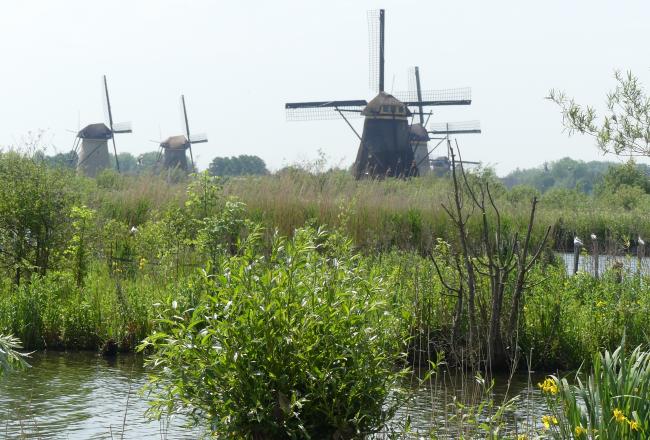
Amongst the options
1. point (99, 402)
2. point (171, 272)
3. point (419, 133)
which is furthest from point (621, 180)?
point (99, 402)

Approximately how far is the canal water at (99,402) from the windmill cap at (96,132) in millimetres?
50017

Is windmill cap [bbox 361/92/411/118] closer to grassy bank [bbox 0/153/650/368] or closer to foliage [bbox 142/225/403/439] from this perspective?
grassy bank [bbox 0/153/650/368]

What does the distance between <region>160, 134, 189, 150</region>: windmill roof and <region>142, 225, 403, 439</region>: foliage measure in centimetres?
6178

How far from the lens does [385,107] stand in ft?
147

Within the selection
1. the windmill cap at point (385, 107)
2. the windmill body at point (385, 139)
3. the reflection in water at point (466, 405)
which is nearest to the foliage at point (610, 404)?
the reflection in water at point (466, 405)

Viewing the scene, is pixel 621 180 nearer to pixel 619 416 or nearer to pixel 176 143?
pixel 176 143

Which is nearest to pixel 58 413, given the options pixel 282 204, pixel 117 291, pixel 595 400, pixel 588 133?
pixel 117 291

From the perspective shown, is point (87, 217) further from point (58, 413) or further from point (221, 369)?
point (221, 369)

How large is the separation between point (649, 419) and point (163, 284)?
9.48 metres

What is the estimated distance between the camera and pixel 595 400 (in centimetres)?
521

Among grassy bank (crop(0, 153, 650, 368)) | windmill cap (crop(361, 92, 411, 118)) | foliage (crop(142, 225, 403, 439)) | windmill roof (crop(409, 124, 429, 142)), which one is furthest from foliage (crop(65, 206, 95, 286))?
windmill roof (crop(409, 124, 429, 142))

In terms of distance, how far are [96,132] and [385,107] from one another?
23506 millimetres

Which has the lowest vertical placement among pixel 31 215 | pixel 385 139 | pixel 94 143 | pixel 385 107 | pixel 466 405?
pixel 466 405

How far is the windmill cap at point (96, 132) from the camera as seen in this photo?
2372 inches
